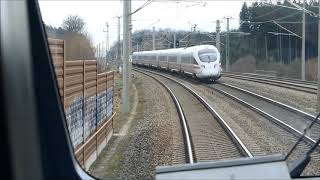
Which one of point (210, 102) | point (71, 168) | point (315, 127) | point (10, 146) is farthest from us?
point (210, 102)

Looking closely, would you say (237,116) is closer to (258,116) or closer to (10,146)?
(258,116)

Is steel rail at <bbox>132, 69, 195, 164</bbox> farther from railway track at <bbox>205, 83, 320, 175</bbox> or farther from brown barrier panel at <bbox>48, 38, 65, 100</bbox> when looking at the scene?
brown barrier panel at <bbox>48, 38, 65, 100</bbox>

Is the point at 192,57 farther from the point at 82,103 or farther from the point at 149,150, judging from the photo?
the point at 82,103

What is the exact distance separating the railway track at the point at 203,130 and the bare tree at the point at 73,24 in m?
2.46

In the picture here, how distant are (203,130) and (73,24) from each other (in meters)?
7.62

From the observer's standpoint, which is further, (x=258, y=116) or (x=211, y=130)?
(x=211, y=130)

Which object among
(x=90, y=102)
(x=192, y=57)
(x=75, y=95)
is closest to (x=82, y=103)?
(x=75, y=95)

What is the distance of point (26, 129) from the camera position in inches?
87.0

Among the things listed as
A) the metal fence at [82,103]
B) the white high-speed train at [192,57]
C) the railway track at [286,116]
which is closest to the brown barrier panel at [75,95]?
the metal fence at [82,103]

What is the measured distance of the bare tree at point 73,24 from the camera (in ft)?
9.78

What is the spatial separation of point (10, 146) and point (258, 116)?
22.0ft

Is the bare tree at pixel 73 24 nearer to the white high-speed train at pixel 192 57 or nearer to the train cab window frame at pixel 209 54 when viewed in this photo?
the white high-speed train at pixel 192 57

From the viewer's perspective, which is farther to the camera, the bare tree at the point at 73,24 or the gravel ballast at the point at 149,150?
the gravel ballast at the point at 149,150

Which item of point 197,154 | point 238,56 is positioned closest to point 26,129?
point 238,56
